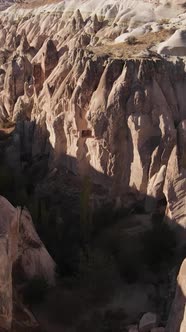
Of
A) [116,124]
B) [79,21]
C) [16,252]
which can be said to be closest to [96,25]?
[79,21]

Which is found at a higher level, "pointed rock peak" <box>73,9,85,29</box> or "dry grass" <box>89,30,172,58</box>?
"pointed rock peak" <box>73,9,85,29</box>

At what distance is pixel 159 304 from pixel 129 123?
685 cm

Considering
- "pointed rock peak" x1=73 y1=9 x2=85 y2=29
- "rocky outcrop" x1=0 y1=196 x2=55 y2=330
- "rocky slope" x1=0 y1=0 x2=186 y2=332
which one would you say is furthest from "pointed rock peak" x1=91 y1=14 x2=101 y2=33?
"rocky outcrop" x1=0 y1=196 x2=55 y2=330

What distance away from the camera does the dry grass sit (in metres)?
20.3

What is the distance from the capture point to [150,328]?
1084cm

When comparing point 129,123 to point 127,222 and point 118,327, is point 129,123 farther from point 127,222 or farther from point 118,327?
point 118,327

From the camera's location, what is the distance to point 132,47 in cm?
2217

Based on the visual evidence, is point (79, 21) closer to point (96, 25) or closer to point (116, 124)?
point (96, 25)

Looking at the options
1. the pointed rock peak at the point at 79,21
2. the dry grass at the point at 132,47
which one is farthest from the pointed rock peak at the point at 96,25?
the dry grass at the point at 132,47

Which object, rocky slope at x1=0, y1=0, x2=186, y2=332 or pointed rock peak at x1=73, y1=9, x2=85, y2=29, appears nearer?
rocky slope at x1=0, y1=0, x2=186, y2=332

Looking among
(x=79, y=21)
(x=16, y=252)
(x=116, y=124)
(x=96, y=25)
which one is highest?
(x=79, y=21)

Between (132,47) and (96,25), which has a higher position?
(96,25)

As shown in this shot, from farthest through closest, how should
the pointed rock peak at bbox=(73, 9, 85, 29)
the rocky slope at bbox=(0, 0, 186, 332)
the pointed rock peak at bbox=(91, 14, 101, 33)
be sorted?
the pointed rock peak at bbox=(73, 9, 85, 29)
the pointed rock peak at bbox=(91, 14, 101, 33)
the rocky slope at bbox=(0, 0, 186, 332)

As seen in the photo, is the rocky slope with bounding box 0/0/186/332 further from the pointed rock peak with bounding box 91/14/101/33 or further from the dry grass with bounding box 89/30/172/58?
the pointed rock peak with bounding box 91/14/101/33
